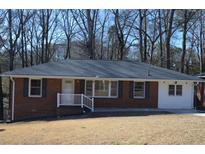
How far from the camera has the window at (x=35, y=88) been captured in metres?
29.7

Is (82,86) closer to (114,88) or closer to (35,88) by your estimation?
(114,88)

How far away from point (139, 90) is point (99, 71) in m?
3.16

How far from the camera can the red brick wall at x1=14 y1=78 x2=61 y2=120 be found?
2950cm

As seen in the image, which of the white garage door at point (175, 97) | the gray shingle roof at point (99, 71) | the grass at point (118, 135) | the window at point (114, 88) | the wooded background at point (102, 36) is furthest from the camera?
the wooded background at point (102, 36)

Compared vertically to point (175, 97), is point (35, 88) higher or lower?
higher

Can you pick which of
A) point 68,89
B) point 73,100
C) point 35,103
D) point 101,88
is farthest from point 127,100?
point 35,103

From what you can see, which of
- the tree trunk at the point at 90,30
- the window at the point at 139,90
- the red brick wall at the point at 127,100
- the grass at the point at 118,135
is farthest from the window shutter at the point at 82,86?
the tree trunk at the point at 90,30

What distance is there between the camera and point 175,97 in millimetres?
31328

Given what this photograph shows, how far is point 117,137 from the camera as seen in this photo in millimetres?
15523

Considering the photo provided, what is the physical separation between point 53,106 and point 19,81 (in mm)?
2820

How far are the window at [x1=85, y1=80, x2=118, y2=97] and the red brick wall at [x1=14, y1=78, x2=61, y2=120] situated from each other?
7.34 ft

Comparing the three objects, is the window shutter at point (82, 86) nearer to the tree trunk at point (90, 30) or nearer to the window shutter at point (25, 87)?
the window shutter at point (25, 87)
